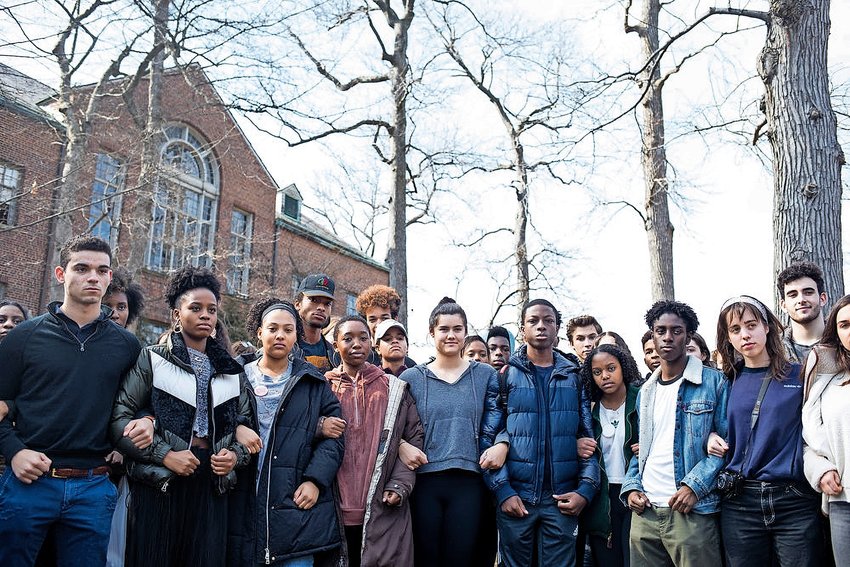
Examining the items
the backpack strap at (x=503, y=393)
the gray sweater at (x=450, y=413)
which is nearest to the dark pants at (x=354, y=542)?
the gray sweater at (x=450, y=413)

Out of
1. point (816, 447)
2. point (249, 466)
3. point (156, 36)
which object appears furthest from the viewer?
point (156, 36)

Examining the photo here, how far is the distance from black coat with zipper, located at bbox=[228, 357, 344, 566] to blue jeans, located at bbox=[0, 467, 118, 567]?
2.38 ft

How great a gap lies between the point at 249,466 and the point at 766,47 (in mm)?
6411

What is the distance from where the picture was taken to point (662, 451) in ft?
14.9

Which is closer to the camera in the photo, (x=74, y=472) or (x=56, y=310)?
(x=74, y=472)

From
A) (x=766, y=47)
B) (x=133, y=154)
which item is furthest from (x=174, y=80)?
(x=766, y=47)

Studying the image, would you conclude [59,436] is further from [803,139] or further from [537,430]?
[803,139]

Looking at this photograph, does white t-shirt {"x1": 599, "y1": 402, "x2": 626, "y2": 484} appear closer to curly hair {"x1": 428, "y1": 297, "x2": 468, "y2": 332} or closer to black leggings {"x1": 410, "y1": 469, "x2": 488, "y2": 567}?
black leggings {"x1": 410, "y1": 469, "x2": 488, "y2": 567}

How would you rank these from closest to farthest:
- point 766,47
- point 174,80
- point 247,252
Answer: point 766,47 → point 174,80 → point 247,252

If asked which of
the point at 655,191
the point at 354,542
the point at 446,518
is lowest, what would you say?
the point at 354,542

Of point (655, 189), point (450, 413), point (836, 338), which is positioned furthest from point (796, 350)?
point (655, 189)

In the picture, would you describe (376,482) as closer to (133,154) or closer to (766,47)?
(766,47)

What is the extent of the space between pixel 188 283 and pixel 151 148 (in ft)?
36.3

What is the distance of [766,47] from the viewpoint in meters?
7.28
